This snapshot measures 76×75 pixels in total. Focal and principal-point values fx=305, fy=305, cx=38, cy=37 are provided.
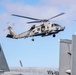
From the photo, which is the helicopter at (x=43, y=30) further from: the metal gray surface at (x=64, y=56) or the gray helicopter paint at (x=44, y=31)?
the metal gray surface at (x=64, y=56)

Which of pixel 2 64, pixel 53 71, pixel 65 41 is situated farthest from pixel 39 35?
pixel 65 41

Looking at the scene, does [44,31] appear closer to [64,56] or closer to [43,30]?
[43,30]

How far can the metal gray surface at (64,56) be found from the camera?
41.9ft

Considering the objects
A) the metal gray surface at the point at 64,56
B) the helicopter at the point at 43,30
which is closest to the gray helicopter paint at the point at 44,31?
the helicopter at the point at 43,30

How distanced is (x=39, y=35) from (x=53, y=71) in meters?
7.50

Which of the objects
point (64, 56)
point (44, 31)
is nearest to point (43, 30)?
point (44, 31)

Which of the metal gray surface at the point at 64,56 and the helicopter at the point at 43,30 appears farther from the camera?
the helicopter at the point at 43,30

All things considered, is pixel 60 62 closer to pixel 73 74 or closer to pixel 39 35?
pixel 73 74

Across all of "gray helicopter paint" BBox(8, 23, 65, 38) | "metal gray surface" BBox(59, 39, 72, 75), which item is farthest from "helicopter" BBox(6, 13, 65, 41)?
"metal gray surface" BBox(59, 39, 72, 75)

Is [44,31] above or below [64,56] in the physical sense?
above

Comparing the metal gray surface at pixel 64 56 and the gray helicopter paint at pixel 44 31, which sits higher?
the gray helicopter paint at pixel 44 31

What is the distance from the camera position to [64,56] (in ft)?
42.7

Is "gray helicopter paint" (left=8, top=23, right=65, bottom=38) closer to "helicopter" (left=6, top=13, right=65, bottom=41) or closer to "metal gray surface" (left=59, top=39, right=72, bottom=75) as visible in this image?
"helicopter" (left=6, top=13, right=65, bottom=41)

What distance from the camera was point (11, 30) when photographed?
59.3 meters
